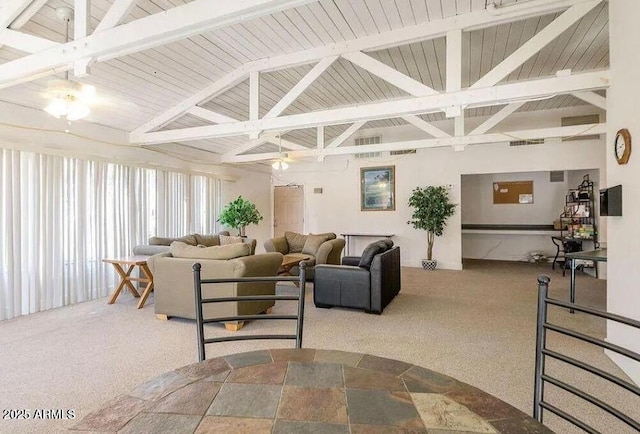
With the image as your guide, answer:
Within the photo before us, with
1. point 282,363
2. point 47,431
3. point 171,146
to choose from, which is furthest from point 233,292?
point 171,146

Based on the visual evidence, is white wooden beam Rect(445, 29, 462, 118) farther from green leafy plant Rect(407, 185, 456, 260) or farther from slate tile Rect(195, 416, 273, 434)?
green leafy plant Rect(407, 185, 456, 260)

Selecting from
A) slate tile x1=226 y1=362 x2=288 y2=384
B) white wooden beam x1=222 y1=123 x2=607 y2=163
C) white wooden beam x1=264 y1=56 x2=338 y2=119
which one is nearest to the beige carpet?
slate tile x1=226 y1=362 x2=288 y2=384

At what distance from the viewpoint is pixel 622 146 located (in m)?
2.74

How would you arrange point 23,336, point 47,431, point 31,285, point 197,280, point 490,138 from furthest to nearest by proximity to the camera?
1. point 490,138
2. point 31,285
3. point 23,336
4. point 47,431
5. point 197,280

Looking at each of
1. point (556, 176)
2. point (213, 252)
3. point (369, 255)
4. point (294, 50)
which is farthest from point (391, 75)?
point (556, 176)

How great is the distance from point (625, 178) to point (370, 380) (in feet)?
9.69

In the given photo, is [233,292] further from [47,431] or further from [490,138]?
[490,138]

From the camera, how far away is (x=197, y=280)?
147cm

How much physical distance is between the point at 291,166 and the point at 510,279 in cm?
579

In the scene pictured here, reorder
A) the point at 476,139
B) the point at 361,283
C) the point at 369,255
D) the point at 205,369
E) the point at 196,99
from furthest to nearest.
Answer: the point at 476,139 → the point at 196,99 → the point at 369,255 → the point at 361,283 → the point at 205,369

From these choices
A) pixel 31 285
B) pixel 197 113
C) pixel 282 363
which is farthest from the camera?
pixel 197 113

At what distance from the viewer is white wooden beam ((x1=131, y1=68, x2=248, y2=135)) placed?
183 inches

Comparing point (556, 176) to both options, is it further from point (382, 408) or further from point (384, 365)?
point (382, 408)

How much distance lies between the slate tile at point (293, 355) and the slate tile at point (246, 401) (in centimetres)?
21
